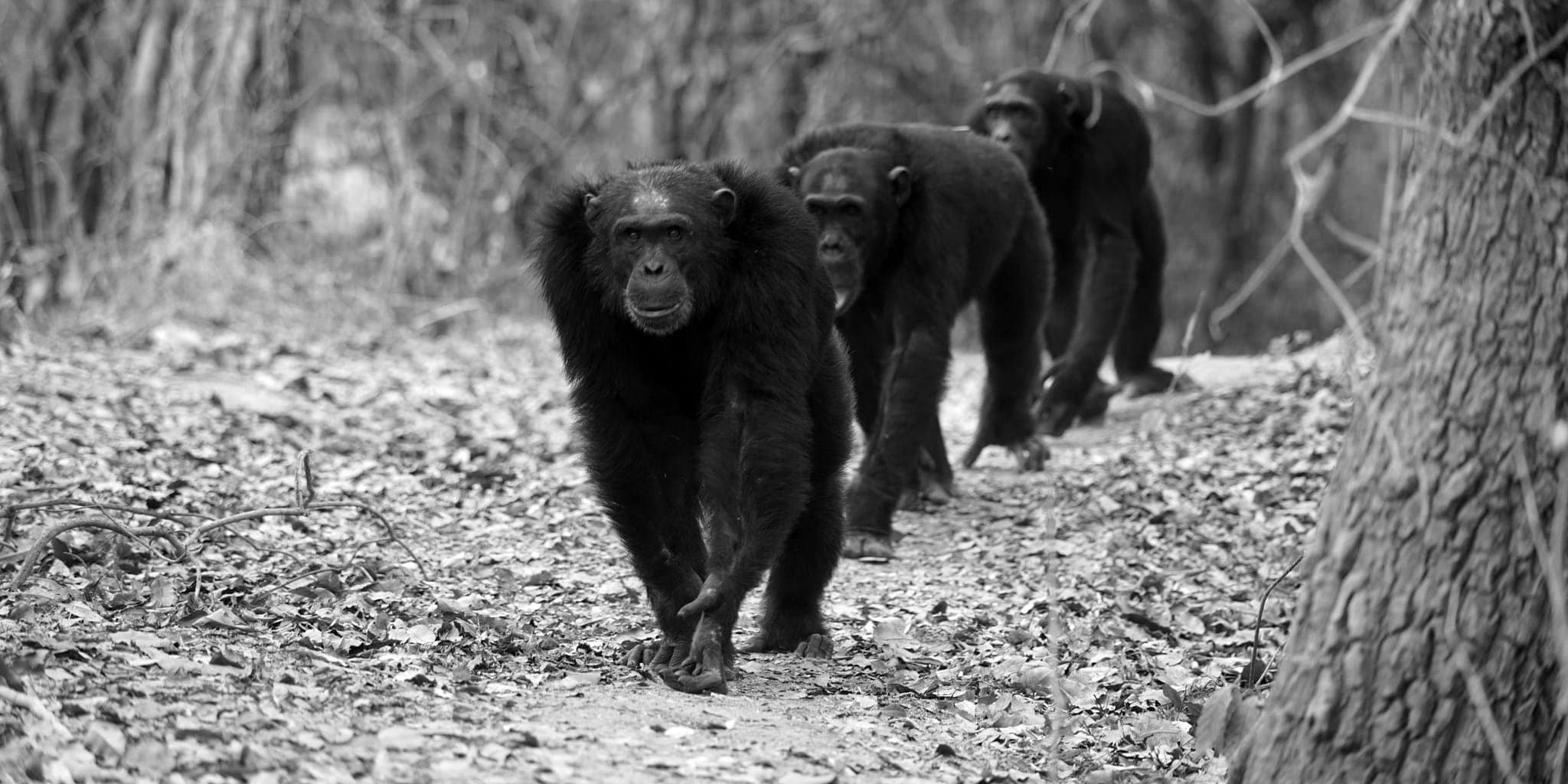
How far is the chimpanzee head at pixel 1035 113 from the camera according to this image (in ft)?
32.5

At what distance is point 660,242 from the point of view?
5.64 m

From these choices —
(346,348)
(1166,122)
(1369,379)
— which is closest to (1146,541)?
(1369,379)

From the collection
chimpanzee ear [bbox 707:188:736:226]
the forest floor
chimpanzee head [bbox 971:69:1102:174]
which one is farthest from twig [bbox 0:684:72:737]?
chimpanzee head [bbox 971:69:1102:174]

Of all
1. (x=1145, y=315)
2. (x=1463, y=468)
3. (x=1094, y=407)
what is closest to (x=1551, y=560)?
(x=1463, y=468)

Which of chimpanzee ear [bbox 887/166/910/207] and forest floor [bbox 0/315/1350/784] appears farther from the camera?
chimpanzee ear [bbox 887/166/910/207]

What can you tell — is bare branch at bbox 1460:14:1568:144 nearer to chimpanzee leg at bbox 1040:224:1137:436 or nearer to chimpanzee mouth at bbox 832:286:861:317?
chimpanzee mouth at bbox 832:286:861:317

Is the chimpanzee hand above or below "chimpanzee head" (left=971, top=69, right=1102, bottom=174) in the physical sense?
below

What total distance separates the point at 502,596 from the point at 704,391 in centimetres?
151

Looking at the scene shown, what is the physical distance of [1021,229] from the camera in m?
8.95

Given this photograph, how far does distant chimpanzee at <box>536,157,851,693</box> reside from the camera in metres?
5.41

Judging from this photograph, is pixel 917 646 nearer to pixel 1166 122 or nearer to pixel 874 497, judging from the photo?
pixel 874 497

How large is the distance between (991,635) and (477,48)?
11590mm

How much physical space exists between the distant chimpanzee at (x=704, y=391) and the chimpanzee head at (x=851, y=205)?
1.71 metres

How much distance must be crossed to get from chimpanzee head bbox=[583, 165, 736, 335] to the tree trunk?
240 centimetres
